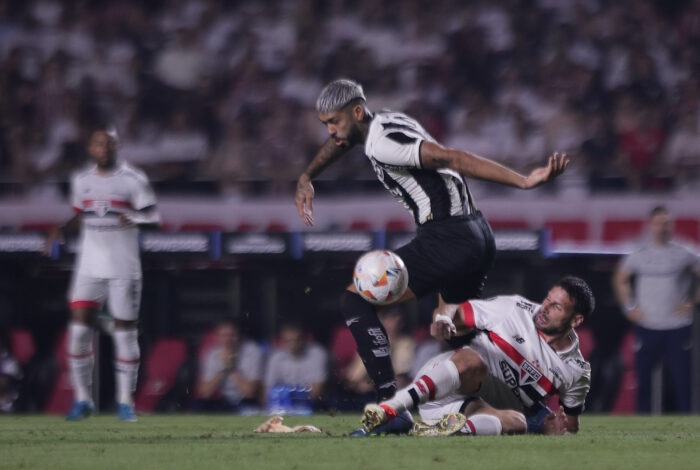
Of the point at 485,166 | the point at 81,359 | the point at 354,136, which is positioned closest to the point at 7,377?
the point at 81,359

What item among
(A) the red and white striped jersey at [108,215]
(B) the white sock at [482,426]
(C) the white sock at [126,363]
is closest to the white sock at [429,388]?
(B) the white sock at [482,426]

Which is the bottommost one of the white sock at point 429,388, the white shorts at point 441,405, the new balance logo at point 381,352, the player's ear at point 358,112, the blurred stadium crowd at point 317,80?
the white shorts at point 441,405

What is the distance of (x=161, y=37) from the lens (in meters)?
14.6

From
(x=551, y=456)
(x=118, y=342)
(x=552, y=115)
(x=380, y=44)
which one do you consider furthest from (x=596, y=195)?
(x=551, y=456)

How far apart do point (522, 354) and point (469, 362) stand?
0.41m

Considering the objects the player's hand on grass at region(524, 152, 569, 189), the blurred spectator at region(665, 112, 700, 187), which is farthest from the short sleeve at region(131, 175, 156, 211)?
the blurred spectator at region(665, 112, 700, 187)

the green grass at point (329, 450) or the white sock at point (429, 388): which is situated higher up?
the white sock at point (429, 388)

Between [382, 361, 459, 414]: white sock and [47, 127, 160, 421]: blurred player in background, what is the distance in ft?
10.7

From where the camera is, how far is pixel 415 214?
5.76 metres

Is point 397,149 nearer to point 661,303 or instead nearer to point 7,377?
point 661,303

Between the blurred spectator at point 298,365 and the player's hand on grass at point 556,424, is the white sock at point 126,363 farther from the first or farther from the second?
the player's hand on grass at point 556,424

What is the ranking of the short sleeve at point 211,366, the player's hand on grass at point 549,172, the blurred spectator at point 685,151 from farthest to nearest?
the blurred spectator at point 685,151, the short sleeve at point 211,366, the player's hand on grass at point 549,172

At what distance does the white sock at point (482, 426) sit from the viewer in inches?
222

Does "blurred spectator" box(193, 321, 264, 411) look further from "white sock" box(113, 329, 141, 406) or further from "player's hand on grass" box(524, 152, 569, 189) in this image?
"player's hand on grass" box(524, 152, 569, 189)
